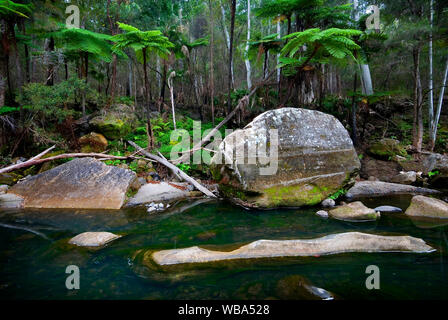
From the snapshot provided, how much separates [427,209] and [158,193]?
6.22m

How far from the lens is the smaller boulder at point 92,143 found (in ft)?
28.6

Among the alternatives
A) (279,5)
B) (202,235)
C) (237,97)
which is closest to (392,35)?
(279,5)

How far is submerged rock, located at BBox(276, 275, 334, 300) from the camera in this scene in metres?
2.25

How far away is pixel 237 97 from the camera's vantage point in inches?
503

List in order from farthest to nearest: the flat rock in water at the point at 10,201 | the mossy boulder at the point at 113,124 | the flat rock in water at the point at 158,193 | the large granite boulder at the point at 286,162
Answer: the mossy boulder at the point at 113,124 < the flat rock in water at the point at 158,193 < the flat rock in water at the point at 10,201 < the large granite boulder at the point at 286,162

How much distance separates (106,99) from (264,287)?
11.6 m

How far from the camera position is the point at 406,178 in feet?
24.7

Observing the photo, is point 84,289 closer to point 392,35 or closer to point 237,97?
point 392,35

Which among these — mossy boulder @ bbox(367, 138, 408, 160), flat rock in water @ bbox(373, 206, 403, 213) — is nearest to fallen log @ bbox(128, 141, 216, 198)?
flat rock in water @ bbox(373, 206, 403, 213)

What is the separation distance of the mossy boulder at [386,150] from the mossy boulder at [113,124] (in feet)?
33.1

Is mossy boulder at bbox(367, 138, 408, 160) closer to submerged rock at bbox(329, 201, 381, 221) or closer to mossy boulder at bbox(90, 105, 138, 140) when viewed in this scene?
submerged rock at bbox(329, 201, 381, 221)

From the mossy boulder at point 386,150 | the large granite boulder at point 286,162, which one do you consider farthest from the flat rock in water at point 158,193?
the mossy boulder at point 386,150

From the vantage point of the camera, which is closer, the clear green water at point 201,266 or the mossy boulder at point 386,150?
the clear green water at point 201,266

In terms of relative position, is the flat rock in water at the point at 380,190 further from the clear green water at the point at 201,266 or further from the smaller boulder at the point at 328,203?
the clear green water at the point at 201,266
